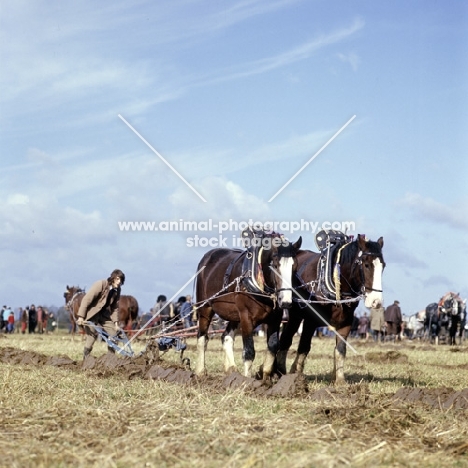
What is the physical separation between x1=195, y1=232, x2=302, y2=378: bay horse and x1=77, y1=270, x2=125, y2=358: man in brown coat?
188cm

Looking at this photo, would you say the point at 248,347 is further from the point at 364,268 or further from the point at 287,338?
the point at 364,268

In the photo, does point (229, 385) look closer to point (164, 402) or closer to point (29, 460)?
point (164, 402)

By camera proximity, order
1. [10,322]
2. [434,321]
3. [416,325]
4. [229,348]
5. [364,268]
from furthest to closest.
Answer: [416,325], [10,322], [434,321], [229,348], [364,268]

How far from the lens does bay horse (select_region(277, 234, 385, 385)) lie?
12961 millimetres

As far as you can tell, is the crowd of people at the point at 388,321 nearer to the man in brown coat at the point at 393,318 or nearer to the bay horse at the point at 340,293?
the man in brown coat at the point at 393,318

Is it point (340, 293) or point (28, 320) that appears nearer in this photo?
point (340, 293)

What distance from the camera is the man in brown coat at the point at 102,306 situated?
15938mm

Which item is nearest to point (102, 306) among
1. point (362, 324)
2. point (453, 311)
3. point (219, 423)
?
point (219, 423)

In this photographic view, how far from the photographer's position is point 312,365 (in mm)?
18062

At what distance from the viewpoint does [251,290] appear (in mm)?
13211

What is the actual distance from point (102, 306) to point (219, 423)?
842 centimetres

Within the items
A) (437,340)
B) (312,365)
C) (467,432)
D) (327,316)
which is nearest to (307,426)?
(467,432)

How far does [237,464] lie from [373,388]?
636 cm

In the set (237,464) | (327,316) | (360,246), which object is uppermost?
(360,246)
